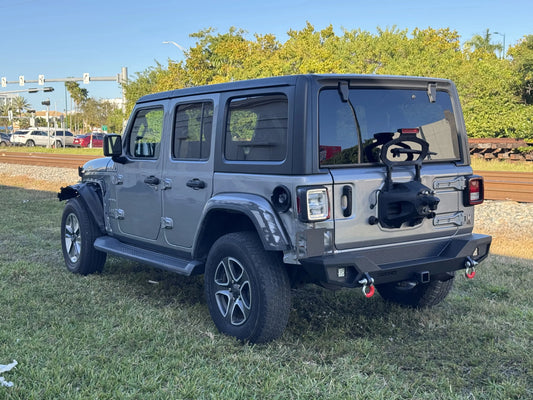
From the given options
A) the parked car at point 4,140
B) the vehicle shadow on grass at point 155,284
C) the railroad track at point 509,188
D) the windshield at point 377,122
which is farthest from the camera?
the parked car at point 4,140

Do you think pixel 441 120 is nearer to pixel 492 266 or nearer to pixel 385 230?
pixel 385 230

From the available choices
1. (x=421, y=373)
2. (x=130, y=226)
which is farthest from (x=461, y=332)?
(x=130, y=226)

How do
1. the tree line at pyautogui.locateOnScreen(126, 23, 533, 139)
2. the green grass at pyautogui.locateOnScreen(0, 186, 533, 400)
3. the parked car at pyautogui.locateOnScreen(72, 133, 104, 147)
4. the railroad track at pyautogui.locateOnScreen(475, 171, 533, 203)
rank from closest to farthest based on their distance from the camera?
the green grass at pyautogui.locateOnScreen(0, 186, 533, 400) → the railroad track at pyautogui.locateOnScreen(475, 171, 533, 203) → the tree line at pyautogui.locateOnScreen(126, 23, 533, 139) → the parked car at pyautogui.locateOnScreen(72, 133, 104, 147)

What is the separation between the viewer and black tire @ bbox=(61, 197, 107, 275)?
6.45 m

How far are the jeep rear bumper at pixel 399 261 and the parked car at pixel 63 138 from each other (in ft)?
166

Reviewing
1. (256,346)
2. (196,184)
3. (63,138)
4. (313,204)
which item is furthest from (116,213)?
(63,138)

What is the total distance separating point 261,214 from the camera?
4.11m

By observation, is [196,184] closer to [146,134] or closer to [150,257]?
[150,257]

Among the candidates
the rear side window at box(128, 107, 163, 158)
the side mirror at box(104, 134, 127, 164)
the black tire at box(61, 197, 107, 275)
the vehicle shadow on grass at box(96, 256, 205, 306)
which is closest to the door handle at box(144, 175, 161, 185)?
the rear side window at box(128, 107, 163, 158)

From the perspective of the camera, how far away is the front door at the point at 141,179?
5496mm

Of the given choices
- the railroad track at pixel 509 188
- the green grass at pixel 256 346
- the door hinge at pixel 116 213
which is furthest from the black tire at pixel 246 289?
the railroad track at pixel 509 188

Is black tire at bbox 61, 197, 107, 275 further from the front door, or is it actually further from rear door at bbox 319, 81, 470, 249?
rear door at bbox 319, 81, 470, 249

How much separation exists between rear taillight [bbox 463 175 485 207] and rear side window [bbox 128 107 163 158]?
2.73 m

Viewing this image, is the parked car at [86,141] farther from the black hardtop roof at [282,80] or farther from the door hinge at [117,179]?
the black hardtop roof at [282,80]
